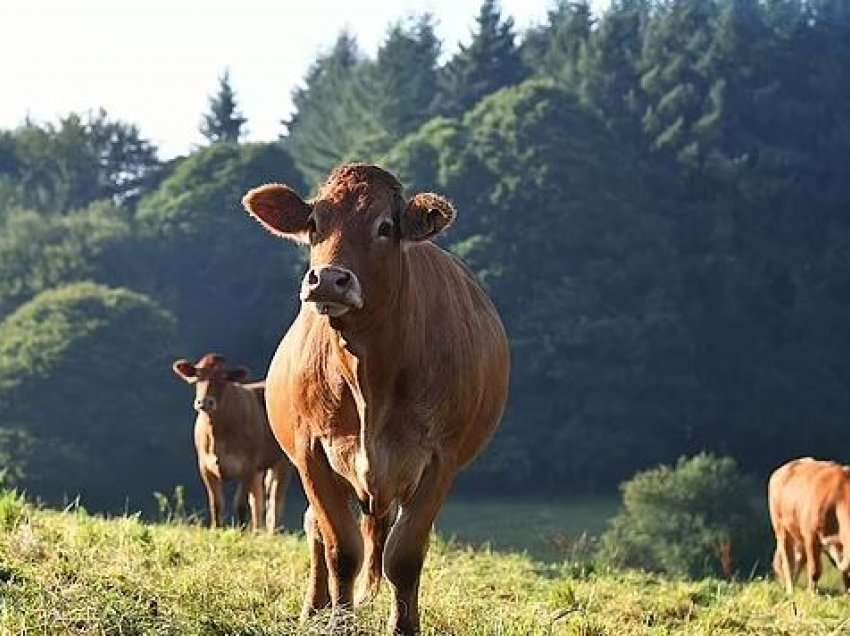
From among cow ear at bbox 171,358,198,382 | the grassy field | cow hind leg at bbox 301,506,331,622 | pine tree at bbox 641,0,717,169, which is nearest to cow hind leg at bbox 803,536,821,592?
the grassy field

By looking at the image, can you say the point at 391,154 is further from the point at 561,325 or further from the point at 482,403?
the point at 482,403

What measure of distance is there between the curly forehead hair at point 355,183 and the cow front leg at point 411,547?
1.20m

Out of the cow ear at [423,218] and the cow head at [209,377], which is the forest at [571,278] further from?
the cow ear at [423,218]

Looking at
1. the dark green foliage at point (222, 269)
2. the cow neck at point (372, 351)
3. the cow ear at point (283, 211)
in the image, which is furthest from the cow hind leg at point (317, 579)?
the dark green foliage at point (222, 269)

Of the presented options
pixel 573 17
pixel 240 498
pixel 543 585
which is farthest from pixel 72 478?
pixel 573 17

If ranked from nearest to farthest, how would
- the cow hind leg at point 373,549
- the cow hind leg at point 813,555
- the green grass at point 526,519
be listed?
1. the cow hind leg at point 373,549
2. the cow hind leg at point 813,555
3. the green grass at point 526,519

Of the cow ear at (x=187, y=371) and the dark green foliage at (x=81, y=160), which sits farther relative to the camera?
the dark green foliage at (x=81, y=160)

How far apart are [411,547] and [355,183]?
154 cm

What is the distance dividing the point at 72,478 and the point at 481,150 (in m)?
25.7

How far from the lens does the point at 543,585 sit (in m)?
9.32

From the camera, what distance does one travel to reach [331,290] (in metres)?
5.72

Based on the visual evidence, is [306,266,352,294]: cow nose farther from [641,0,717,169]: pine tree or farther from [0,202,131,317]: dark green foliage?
[641,0,717,169]: pine tree

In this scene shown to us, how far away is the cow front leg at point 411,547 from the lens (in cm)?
634

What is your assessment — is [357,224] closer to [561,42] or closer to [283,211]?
[283,211]
